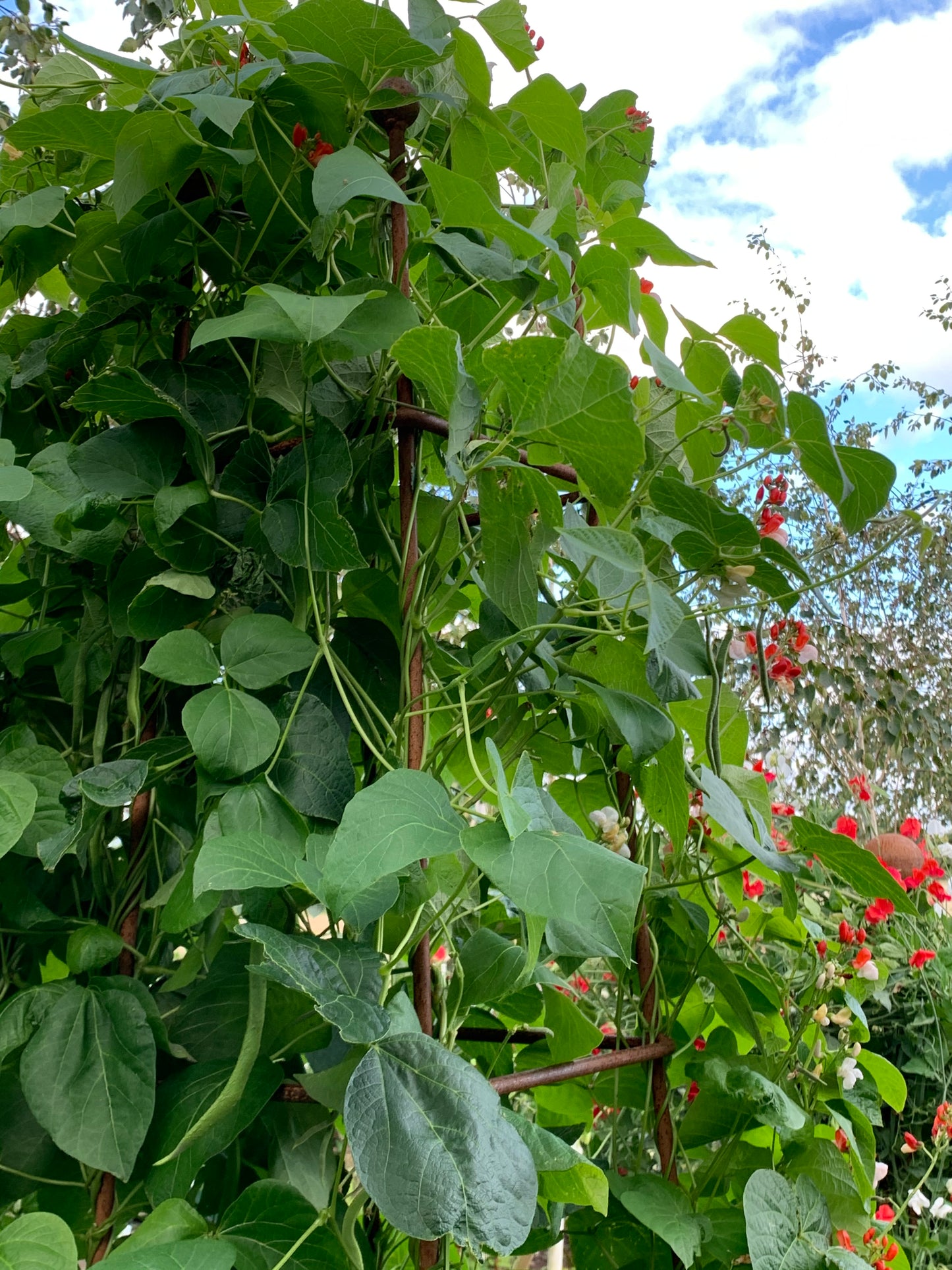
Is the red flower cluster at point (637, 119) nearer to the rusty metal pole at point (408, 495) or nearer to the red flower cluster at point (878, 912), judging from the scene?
the rusty metal pole at point (408, 495)

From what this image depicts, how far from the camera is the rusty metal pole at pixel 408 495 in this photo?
1.90 feet

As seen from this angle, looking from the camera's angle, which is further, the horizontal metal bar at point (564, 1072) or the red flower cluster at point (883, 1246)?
the red flower cluster at point (883, 1246)

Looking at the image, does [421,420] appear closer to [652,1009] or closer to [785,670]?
[785,670]

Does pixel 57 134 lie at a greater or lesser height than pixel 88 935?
greater

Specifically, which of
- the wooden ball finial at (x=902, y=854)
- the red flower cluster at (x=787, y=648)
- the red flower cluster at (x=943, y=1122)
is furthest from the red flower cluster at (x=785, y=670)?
the red flower cluster at (x=943, y=1122)

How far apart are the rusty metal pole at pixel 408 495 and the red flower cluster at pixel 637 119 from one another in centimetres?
23

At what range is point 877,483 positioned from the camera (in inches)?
23.8

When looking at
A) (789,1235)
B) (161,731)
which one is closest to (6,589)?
(161,731)

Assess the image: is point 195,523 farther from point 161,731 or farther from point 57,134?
point 57,134

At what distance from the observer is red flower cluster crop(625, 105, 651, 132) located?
813mm

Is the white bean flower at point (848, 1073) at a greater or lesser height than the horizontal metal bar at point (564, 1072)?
lesser

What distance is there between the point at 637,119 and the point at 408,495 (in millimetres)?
432

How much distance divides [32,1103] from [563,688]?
405mm

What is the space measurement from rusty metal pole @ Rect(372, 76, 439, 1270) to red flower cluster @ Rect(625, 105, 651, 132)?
23 centimetres
